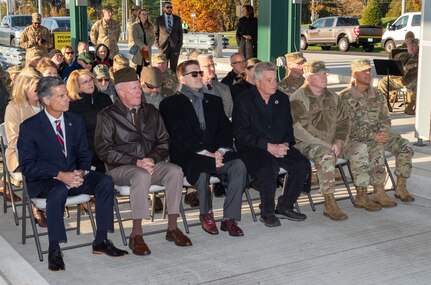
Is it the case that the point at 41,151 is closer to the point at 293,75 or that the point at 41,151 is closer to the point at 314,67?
the point at 314,67

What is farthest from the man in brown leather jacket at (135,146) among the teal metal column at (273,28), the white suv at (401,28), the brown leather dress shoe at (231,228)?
the white suv at (401,28)

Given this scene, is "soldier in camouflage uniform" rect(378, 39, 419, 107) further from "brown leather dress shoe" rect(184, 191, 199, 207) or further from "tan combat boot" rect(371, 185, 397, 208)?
"brown leather dress shoe" rect(184, 191, 199, 207)

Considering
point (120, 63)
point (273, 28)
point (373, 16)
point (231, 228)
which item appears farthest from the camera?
point (373, 16)

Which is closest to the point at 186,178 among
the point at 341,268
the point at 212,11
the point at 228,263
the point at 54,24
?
the point at 228,263

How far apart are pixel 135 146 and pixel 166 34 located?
9.09 m

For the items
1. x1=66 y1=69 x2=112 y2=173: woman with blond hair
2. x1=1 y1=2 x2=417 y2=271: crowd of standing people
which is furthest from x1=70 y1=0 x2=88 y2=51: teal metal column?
x1=66 y1=69 x2=112 y2=173: woman with blond hair

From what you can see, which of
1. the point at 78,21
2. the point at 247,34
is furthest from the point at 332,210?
the point at 78,21

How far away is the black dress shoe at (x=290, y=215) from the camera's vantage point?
23.5 ft

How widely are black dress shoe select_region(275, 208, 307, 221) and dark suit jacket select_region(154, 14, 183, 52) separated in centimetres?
882

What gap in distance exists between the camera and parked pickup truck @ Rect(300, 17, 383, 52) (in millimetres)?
37406

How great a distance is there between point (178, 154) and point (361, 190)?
6.81 feet

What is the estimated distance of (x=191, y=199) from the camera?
7.86 meters

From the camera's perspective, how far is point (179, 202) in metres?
6.52

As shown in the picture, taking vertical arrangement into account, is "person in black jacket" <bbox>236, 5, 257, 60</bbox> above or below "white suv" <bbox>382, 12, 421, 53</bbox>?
above
